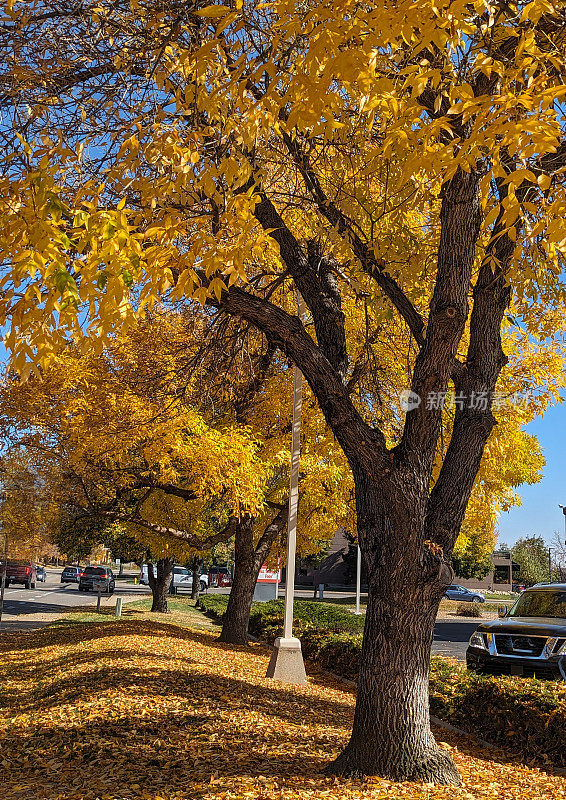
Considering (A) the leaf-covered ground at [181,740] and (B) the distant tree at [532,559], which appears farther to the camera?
(B) the distant tree at [532,559]

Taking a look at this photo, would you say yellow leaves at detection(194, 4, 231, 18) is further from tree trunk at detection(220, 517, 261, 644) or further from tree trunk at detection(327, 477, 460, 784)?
tree trunk at detection(220, 517, 261, 644)

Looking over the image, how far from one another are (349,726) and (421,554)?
3.42m

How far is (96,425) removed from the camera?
10914mm

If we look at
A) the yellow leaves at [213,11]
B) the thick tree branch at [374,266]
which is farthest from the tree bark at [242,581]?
the yellow leaves at [213,11]

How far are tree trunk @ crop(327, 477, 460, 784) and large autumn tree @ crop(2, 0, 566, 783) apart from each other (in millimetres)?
16

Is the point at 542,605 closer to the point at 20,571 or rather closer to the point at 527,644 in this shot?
the point at 527,644

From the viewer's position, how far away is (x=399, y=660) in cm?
529

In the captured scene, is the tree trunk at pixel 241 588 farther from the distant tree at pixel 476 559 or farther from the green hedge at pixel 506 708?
the distant tree at pixel 476 559

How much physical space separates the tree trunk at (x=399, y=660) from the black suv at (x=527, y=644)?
4.98 meters

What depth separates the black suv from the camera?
9.79 meters

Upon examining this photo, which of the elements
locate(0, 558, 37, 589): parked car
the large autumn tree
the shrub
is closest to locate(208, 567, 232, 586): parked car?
locate(0, 558, 37, 589): parked car

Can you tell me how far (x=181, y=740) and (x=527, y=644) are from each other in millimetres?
5760

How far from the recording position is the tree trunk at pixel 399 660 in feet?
17.3

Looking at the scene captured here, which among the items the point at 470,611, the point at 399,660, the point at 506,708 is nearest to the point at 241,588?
the point at 506,708
